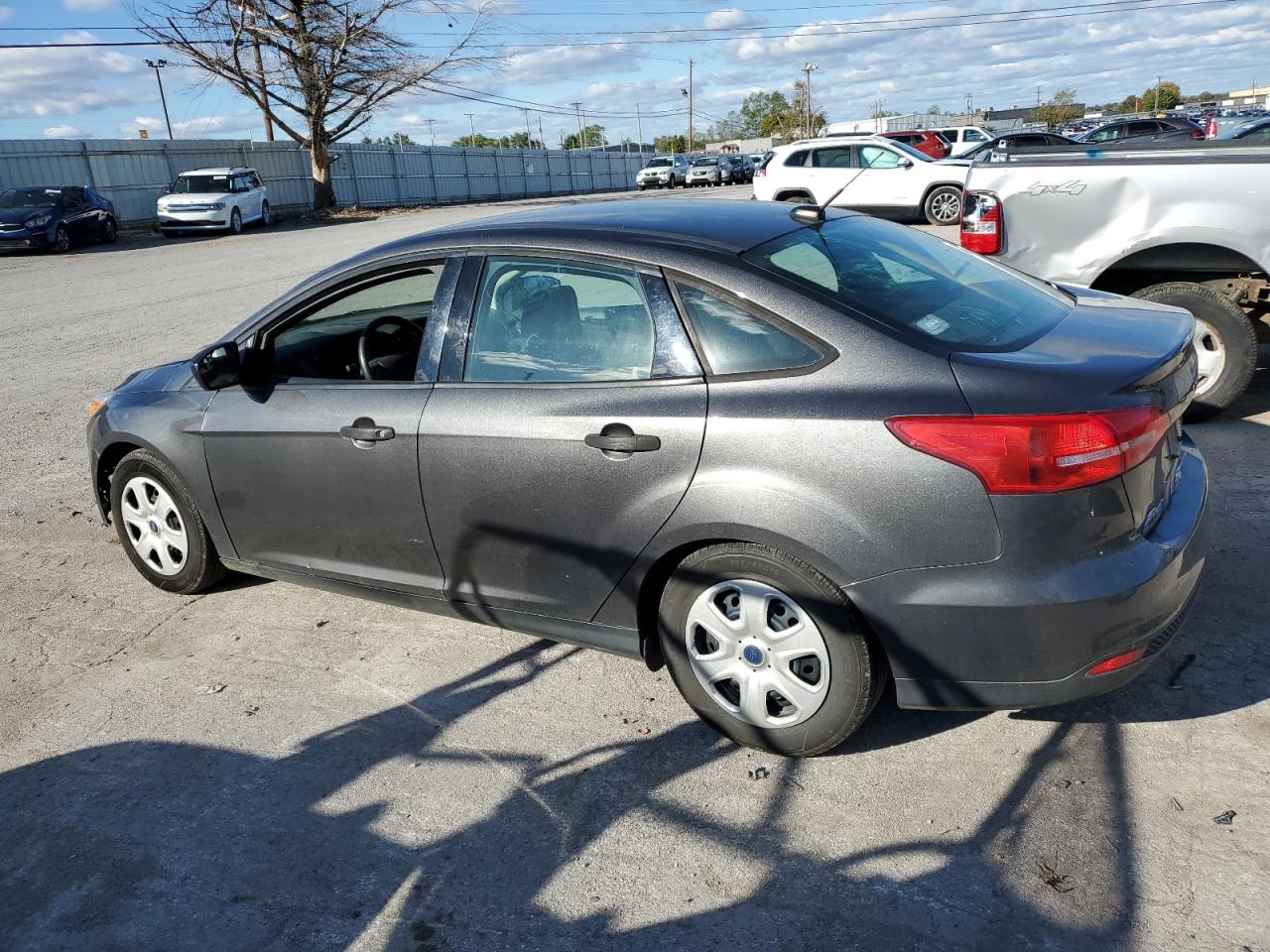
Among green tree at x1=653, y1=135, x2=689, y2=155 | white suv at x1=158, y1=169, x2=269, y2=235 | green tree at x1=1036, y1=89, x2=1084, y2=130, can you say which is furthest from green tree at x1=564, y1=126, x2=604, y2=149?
white suv at x1=158, y1=169, x2=269, y2=235

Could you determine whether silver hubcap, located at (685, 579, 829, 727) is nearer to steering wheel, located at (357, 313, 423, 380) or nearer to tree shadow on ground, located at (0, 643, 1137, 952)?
tree shadow on ground, located at (0, 643, 1137, 952)

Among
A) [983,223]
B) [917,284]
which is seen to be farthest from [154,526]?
[983,223]

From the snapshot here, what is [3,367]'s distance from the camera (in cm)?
1058

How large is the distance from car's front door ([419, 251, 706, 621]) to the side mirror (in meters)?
1.05

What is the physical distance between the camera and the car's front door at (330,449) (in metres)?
3.86

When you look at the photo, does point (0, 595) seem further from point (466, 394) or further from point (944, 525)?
point (944, 525)

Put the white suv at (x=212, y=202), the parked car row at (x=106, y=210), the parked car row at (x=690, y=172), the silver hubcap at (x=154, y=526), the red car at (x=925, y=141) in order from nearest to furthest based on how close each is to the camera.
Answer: the silver hubcap at (x=154, y=526)
the parked car row at (x=106, y=210)
the red car at (x=925, y=141)
the white suv at (x=212, y=202)
the parked car row at (x=690, y=172)

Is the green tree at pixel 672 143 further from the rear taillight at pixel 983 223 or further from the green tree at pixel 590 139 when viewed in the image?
the rear taillight at pixel 983 223

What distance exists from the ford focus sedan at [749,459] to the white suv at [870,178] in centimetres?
1685

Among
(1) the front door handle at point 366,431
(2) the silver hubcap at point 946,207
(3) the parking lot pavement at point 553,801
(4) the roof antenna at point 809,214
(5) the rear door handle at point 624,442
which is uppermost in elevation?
(4) the roof antenna at point 809,214

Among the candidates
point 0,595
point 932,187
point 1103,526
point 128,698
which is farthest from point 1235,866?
point 932,187

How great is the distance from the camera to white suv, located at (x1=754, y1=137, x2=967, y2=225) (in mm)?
19906

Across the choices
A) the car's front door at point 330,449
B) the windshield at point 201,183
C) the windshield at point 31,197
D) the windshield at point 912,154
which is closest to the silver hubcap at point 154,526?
the car's front door at point 330,449

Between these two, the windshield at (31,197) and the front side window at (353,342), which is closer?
the front side window at (353,342)
